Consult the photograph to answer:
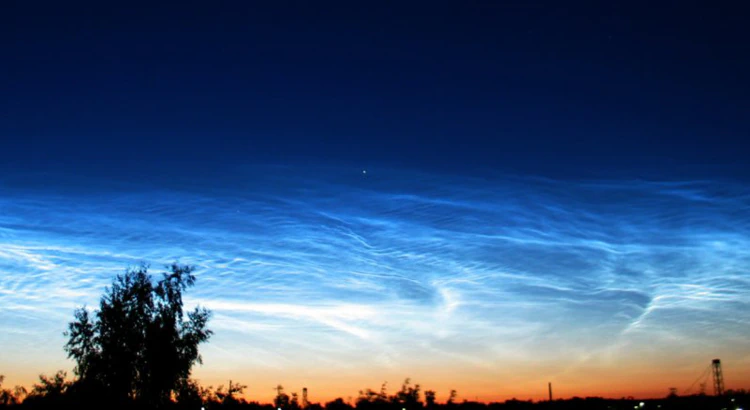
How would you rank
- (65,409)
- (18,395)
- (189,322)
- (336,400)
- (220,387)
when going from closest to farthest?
(65,409) < (189,322) < (220,387) < (18,395) < (336,400)

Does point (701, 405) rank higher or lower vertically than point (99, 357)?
lower

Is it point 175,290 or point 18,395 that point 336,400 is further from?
point 175,290

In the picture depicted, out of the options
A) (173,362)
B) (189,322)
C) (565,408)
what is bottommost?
(565,408)

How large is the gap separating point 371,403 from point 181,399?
37125mm

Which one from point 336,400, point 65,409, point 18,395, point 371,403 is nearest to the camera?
point 65,409

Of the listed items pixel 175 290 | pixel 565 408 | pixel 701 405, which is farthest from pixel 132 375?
pixel 701 405

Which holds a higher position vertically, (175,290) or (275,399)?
(175,290)

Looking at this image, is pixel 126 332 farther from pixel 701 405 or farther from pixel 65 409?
pixel 701 405

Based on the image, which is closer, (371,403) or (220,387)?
(220,387)

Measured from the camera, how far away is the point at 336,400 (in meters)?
81.9

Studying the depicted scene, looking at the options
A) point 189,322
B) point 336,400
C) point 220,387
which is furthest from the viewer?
point 336,400

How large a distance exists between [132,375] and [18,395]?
105 ft

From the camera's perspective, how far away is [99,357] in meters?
40.4

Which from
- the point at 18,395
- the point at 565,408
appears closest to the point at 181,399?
the point at 18,395
